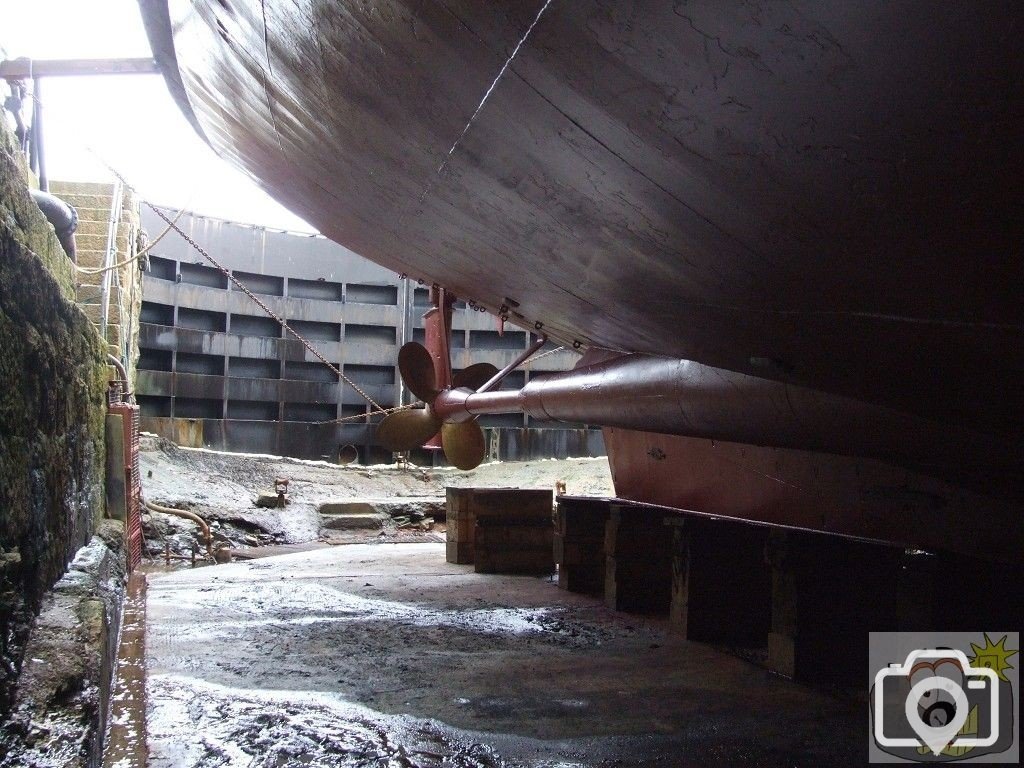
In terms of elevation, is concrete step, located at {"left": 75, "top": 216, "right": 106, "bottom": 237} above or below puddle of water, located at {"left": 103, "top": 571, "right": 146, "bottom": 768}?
above

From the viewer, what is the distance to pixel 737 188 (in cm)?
184

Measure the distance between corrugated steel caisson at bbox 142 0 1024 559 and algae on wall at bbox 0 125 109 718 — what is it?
120cm

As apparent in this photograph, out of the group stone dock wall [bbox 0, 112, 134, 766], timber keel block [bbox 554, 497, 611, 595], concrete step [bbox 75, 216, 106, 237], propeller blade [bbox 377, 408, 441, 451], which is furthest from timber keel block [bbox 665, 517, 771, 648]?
concrete step [bbox 75, 216, 106, 237]

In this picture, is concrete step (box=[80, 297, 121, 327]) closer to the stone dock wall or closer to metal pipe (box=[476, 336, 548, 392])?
metal pipe (box=[476, 336, 548, 392])

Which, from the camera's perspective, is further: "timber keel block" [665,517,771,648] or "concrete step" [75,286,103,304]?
"concrete step" [75,286,103,304]

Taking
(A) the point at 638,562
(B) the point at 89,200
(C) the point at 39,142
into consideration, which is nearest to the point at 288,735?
(A) the point at 638,562

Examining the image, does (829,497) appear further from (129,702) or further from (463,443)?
(463,443)

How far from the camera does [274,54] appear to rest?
10.4ft

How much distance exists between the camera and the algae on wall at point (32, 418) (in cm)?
221

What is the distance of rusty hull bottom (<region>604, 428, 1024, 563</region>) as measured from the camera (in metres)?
3.56

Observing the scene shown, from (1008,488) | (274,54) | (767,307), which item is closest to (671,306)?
(767,307)

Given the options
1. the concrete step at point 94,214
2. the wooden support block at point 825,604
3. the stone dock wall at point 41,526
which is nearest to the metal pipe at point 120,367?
the concrete step at point 94,214

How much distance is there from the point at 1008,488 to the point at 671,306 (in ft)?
5.37

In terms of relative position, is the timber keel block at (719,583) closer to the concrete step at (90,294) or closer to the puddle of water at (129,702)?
the puddle of water at (129,702)
